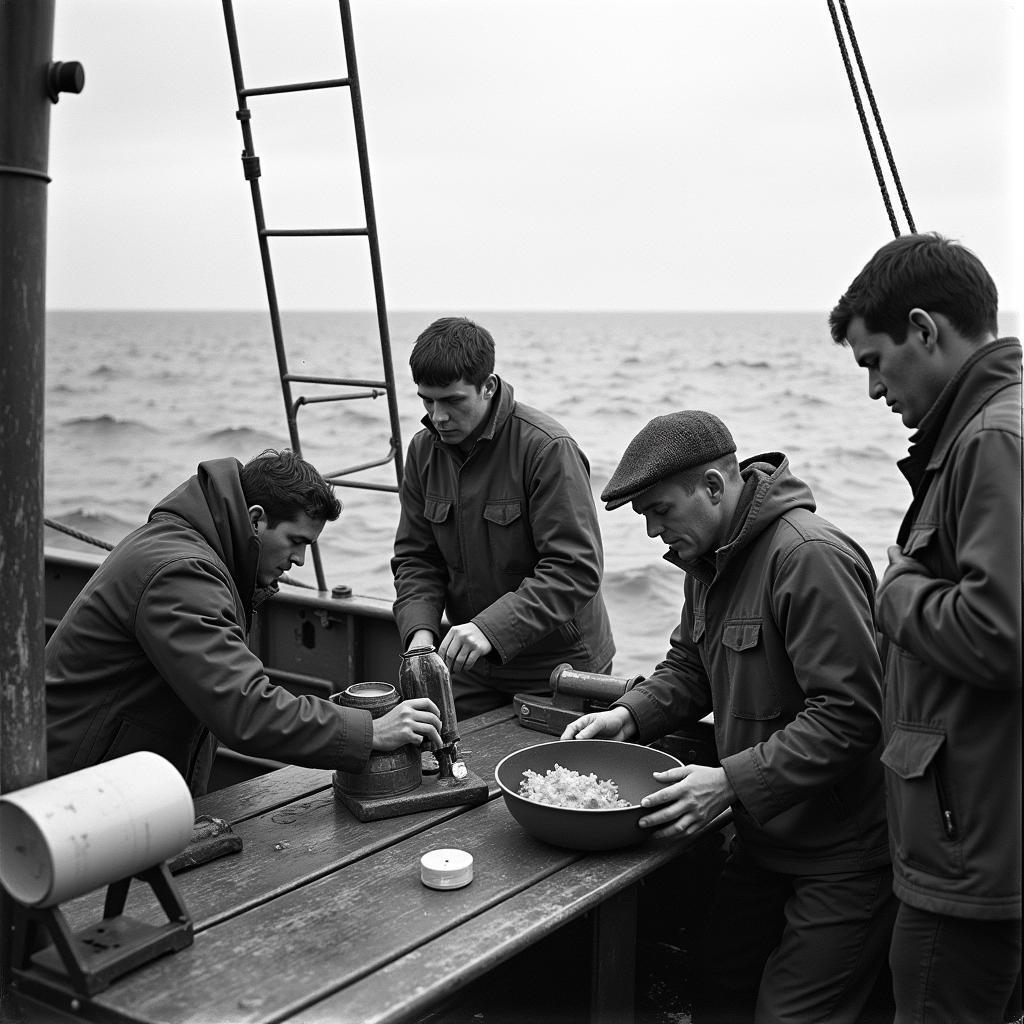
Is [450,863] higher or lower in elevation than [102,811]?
lower

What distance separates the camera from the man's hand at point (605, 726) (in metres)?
2.98

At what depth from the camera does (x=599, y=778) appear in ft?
9.34

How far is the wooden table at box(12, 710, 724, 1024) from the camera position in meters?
1.93

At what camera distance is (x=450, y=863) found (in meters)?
2.35

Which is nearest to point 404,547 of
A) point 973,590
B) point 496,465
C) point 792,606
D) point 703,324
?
point 496,465

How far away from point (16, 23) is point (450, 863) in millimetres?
1678

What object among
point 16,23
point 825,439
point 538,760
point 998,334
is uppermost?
point 16,23

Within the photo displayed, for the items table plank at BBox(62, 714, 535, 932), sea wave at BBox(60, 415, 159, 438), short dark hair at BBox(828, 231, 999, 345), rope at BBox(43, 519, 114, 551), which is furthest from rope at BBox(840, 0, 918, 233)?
sea wave at BBox(60, 415, 159, 438)

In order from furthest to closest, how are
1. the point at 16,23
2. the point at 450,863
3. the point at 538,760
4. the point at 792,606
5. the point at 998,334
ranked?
the point at 538,760
the point at 792,606
the point at 450,863
the point at 998,334
the point at 16,23

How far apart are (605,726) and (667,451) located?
75 centimetres

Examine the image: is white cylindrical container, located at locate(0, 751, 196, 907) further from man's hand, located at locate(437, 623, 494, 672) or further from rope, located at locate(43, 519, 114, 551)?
rope, located at locate(43, 519, 114, 551)

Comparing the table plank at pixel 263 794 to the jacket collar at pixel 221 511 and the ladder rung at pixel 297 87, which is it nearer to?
the jacket collar at pixel 221 511

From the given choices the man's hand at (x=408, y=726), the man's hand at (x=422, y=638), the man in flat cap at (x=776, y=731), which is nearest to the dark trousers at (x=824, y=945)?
the man in flat cap at (x=776, y=731)

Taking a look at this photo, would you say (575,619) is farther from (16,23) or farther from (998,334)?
(16,23)
